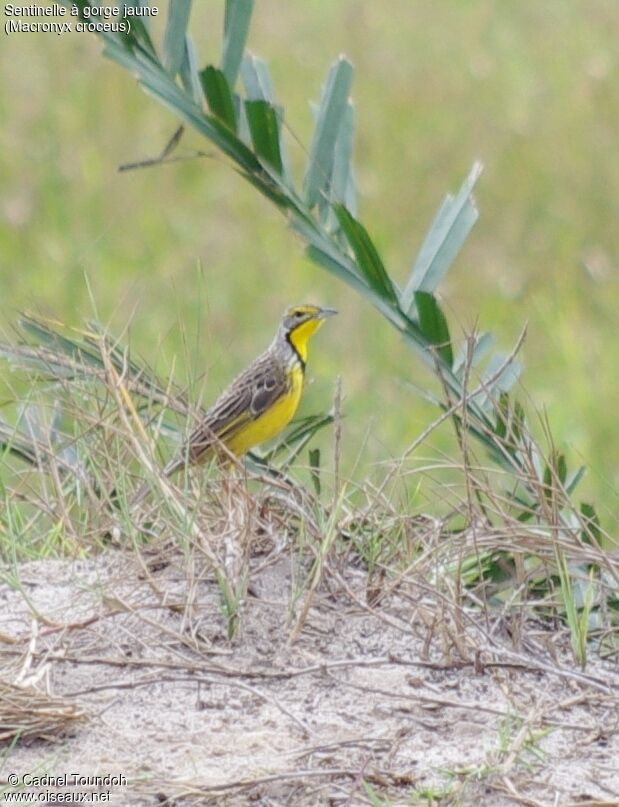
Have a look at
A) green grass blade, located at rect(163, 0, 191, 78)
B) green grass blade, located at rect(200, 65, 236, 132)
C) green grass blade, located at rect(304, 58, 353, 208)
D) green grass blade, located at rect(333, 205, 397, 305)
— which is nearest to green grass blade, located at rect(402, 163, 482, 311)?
green grass blade, located at rect(333, 205, 397, 305)

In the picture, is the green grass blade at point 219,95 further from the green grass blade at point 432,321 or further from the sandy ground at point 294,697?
the sandy ground at point 294,697

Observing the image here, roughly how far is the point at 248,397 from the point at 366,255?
1.47 meters

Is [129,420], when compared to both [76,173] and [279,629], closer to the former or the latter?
[279,629]

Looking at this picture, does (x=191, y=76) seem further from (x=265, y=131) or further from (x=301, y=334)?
(x=301, y=334)

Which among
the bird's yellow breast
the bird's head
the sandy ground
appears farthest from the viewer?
the bird's head

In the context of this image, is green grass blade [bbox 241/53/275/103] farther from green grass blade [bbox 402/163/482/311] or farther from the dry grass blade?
the dry grass blade

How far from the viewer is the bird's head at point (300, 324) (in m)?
5.64

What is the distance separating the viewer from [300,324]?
18.4ft

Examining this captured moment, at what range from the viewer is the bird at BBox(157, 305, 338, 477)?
5.12 metres

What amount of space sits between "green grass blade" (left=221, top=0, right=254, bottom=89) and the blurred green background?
2.65 metres

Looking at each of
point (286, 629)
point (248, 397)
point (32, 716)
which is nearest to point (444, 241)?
point (286, 629)

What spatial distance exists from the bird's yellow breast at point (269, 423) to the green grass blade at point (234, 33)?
131 centimetres

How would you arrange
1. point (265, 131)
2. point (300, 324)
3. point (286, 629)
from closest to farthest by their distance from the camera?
1. point (286, 629)
2. point (265, 131)
3. point (300, 324)

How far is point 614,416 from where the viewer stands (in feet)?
23.0
